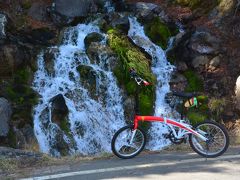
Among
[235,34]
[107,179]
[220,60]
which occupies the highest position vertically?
[235,34]

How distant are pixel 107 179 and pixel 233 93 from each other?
6840mm

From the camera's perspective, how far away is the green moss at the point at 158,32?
1480cm

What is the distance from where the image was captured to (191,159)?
7.41m

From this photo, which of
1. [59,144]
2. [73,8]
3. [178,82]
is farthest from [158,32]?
[59,144]

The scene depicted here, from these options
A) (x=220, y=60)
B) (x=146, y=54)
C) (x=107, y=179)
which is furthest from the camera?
(x=146, y=54)

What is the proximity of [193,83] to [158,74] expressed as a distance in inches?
46.0

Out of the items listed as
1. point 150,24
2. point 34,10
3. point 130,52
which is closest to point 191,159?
point 130,52

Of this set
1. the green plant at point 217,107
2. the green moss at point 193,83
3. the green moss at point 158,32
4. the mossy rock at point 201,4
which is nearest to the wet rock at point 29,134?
the green moss at point 193,83

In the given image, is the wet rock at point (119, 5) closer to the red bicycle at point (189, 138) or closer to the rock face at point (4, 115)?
the rock face at point (4, 115)

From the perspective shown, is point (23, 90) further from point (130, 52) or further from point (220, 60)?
point (220, 60)

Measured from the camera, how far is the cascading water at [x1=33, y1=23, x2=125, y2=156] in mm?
11727

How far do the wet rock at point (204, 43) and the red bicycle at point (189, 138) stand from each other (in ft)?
19.6

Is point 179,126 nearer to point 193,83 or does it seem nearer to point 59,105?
point 59,105

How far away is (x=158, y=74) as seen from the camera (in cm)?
1363
